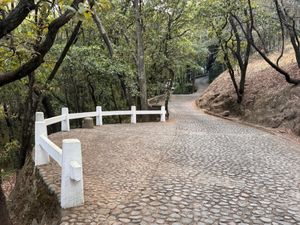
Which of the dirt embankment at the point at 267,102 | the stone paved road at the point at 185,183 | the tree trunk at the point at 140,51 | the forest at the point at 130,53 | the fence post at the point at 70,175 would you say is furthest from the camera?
the tree trunk at the point at 140,51

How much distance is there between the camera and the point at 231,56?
22.0m

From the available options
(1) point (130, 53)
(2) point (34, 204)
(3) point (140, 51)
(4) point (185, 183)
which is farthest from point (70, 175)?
(1) point (130, 53)

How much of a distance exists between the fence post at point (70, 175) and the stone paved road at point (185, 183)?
162mm

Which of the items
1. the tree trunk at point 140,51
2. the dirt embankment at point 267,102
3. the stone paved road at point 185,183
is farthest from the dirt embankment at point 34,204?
the tree trunk at point 140,51

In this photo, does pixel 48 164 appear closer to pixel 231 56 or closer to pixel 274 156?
pixel 274 156

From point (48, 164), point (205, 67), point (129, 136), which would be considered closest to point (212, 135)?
point (129, 136)

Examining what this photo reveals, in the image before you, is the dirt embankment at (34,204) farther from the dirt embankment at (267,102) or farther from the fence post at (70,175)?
the dirt embankment at (267,102)

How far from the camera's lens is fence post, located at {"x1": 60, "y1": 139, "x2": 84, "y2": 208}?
464cm

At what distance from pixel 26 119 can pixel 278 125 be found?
35.2 feet

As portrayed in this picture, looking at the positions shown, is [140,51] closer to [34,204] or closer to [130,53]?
[130,53]

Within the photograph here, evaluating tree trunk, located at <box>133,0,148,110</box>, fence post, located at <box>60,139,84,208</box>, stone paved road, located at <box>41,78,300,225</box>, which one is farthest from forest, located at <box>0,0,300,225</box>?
fence post, located at <box>60,139,84,208</box>

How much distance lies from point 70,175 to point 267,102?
48.8 ft

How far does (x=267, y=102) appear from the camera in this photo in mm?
17469

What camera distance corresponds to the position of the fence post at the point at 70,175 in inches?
183
